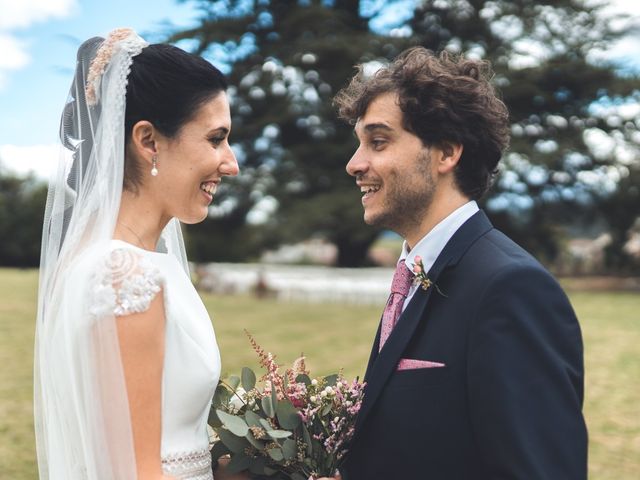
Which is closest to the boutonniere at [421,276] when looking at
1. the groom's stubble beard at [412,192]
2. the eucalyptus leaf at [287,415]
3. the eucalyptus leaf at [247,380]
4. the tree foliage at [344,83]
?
the groom's stubble beard at [412,192]

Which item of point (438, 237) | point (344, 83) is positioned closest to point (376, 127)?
point (438, 237)

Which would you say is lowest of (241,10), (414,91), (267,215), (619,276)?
(619,276)

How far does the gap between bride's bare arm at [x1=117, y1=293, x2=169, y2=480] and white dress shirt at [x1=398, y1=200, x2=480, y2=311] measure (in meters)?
0.91

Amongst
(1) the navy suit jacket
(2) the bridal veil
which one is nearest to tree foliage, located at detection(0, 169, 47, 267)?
(2) the bridal veil

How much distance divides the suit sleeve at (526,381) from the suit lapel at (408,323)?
27 cm

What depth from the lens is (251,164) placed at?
904 inches

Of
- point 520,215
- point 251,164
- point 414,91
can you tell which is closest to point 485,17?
point 520,215

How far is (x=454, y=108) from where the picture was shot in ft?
8.44

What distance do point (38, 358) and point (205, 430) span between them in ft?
2.25

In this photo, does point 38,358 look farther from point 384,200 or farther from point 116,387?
point 384,200

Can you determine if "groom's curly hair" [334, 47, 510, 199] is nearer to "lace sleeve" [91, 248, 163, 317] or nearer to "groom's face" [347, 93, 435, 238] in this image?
"groom's face" [347, 93, 435, 238]

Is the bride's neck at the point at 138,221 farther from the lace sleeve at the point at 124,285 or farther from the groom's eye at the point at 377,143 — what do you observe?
the groom's eye at the point at 377,143

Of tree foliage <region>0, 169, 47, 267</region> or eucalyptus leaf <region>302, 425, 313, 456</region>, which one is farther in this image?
tree foliage <region>0, 169, 47, 267</region>

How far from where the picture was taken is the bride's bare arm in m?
2.07
